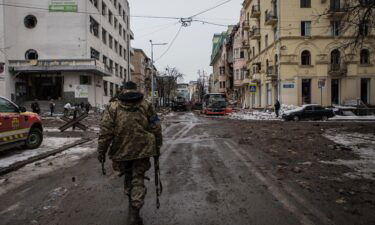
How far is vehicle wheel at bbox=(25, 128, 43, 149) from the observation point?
380 inches

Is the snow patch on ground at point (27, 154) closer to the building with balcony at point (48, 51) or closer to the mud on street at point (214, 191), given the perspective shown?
the mud on street at point (214, 191)

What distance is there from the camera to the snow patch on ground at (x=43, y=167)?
5988mm

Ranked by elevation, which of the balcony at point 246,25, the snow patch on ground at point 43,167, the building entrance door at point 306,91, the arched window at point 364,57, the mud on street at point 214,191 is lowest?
the snow patch on ground at point 43,167

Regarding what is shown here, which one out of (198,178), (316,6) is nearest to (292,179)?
(198,178)

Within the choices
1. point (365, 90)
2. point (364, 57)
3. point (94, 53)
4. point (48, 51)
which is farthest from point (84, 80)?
point (365, 90)

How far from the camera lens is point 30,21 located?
32.9 meters

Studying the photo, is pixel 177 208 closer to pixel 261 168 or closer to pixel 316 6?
pixel 261 168

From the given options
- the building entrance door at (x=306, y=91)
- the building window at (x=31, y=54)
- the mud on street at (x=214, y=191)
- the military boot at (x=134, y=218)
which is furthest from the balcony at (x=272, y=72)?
the military boot at (x=134, y=218)

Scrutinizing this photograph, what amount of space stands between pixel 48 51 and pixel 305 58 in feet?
97.4

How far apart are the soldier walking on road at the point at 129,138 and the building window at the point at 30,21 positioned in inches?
1362

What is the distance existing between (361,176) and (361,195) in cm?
143

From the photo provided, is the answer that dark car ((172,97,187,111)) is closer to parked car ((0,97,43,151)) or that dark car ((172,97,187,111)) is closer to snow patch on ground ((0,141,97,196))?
snow patch on ground ((0,141,97,196))

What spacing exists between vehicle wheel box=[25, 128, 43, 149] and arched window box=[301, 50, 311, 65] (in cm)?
3054

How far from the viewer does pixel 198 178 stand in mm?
5891
